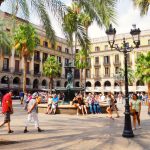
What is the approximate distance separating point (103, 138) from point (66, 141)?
1310mm

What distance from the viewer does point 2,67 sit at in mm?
49969

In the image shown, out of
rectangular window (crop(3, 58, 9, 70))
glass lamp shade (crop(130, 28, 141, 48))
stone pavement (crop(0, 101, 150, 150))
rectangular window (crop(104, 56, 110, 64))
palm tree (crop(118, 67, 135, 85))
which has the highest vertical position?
rectangular window (crop(104, 56, 110, 64))

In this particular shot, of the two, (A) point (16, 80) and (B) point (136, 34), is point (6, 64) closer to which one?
(A) point (16, 80)

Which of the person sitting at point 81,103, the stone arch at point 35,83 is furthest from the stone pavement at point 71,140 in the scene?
the stone arch at point 35,83

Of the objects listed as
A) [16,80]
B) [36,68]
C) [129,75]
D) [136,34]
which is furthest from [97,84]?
[136,34]

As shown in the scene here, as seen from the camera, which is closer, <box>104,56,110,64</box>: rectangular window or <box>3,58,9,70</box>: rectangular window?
<box>3,58,9,70</box>: rectangular window

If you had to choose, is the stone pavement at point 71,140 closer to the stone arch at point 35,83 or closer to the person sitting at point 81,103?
the person sitting at point 81,103

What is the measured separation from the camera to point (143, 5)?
1719 centimetres

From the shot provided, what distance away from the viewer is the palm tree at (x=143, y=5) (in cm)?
1702

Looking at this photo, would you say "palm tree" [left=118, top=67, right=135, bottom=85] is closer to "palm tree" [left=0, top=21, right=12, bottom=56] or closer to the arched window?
the arched window

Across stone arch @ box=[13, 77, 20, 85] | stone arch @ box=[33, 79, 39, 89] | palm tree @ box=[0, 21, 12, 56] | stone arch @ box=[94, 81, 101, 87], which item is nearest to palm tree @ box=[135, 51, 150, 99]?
palm tree @ box=[0, 21, 12, 56]

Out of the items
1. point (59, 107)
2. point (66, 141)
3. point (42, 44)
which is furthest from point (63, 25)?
point (42, 44)

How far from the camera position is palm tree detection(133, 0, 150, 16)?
1702 cm

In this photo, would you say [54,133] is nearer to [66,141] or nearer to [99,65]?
[66,141]
